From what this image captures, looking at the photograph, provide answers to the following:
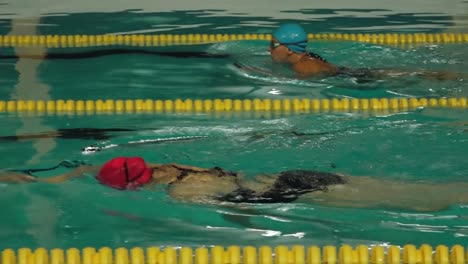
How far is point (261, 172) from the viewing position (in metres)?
4.97

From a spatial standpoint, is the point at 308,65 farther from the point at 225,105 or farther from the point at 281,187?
the point at 281,187

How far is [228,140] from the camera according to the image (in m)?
5.52

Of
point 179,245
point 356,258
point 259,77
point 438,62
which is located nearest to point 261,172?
point 179,245

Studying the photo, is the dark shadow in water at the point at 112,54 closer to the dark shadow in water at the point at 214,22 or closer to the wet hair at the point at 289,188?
the dark shadow in water at the point at 214,22

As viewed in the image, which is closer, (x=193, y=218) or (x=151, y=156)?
(x=193, y=218)

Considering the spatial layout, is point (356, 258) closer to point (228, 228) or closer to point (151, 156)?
point (228, 228)

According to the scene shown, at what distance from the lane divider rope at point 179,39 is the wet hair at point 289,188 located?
3.51 meters

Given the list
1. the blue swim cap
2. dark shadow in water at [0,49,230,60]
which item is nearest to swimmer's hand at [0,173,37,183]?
the blue swim cap

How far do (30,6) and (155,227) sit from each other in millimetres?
6061

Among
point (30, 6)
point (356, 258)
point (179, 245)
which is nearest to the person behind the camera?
point (356, 258)

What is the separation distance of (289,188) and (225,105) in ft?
5.67

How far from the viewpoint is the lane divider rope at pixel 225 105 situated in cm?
613

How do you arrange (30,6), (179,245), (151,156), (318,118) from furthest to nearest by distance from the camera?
(30,6)
(318,118)
(151,156)
(179,245)

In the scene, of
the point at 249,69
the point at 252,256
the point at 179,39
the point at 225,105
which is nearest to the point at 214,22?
the point at 179,39
